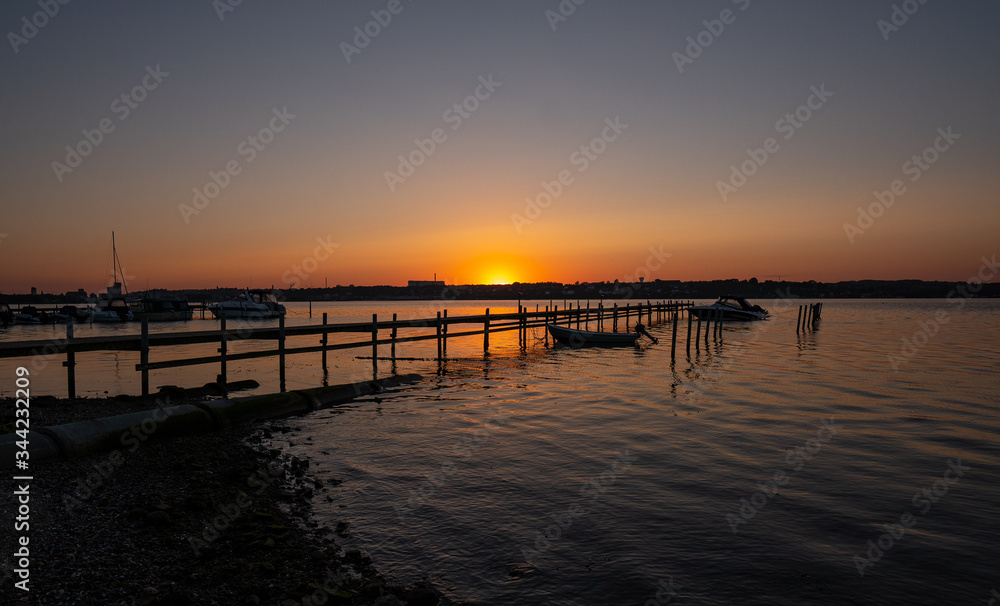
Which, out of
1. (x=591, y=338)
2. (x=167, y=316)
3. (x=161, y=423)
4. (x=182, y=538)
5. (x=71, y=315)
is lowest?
(x=167, y=316)

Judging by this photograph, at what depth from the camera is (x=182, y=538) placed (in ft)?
18.5

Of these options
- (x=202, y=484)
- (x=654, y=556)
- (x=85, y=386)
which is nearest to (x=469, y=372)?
(x=85, y=386)

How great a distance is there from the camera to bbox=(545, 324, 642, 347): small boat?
102 ft

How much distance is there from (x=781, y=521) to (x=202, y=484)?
7.15 metres

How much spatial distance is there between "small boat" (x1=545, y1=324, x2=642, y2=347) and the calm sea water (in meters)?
14.0

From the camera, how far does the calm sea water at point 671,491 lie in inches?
215

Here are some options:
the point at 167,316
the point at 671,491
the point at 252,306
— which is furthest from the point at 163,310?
the point at 671,491

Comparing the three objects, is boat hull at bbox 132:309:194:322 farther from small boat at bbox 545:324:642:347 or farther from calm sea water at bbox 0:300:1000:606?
calm sea water at bbox 0:300:1000:606

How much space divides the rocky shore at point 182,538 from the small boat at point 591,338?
77.4 feet

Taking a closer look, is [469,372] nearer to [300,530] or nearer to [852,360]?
[300,530]

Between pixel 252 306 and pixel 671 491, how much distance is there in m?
60.4

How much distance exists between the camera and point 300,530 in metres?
6.20

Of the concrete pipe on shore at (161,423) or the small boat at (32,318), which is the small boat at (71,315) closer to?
the small boat at (32,318)

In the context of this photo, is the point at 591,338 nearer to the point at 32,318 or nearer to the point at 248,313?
the point at 248,313
